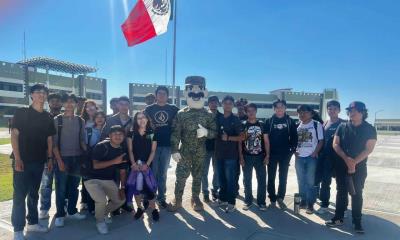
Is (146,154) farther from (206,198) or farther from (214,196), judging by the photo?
(214,196)

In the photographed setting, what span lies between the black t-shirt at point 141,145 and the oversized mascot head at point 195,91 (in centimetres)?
104

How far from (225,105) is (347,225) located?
2.71 meters

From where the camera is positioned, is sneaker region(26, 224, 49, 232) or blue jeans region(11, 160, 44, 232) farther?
sneaker region(26, 224, 49, 232)

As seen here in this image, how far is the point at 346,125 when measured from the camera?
433 cm

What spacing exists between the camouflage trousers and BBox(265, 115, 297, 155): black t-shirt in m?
1.29

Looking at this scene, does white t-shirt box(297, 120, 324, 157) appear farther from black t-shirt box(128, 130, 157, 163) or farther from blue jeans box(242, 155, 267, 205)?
black t-shirt box(128, 130, 157, 163)

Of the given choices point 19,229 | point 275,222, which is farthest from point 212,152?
point 19,229

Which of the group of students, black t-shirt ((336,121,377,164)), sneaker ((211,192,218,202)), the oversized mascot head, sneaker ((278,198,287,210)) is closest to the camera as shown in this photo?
the group of students

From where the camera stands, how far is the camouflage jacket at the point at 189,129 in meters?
5.06

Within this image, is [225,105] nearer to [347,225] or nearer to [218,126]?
[218,126]

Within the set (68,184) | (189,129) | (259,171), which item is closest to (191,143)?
(189,129)

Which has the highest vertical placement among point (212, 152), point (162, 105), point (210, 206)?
point (162, 105)

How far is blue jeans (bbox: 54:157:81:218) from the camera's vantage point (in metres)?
4.23

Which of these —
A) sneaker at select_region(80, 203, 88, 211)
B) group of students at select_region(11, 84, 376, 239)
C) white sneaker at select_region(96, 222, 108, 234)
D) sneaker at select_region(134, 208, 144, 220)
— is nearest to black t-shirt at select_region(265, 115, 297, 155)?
group of students at select_region(11, 84, 376, 239)
